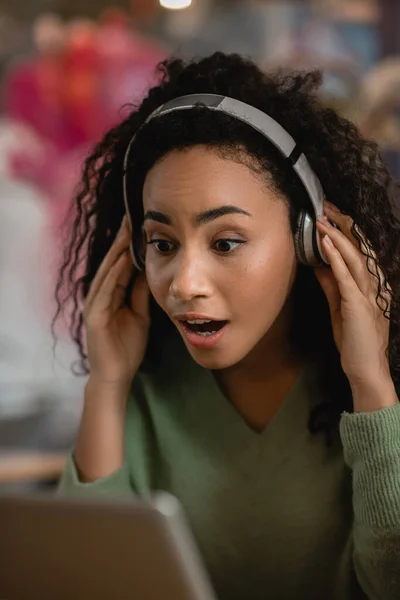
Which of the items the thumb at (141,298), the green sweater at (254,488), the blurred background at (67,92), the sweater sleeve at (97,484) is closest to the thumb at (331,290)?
the green sweater at (254,488)

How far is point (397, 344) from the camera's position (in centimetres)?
93

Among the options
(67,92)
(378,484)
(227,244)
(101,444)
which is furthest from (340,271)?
(67,92)

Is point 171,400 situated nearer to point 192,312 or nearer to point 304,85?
point 192,312

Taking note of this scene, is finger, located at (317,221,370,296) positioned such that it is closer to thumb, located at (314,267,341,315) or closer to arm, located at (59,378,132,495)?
thumb, located at (314,267,341,315)

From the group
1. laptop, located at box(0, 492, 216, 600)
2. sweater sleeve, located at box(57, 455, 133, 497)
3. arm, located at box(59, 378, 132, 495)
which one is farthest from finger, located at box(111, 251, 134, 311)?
laptop, located at box(0, 492, 216, 600)

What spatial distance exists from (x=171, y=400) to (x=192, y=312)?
238 millimetres

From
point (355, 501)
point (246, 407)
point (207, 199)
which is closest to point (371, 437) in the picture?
point (355, 501)

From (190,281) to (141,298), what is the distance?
20 cm

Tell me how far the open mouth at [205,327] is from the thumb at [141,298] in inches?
6.0

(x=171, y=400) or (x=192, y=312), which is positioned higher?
(x=192, y=312)

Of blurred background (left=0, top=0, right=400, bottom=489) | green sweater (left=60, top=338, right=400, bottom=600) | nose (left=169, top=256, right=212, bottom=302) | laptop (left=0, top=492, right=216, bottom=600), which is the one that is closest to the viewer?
laptop (left=0, top=492, right=216, bottom=600)

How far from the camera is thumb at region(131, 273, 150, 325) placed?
1.06 metres

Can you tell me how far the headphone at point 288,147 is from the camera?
89cm

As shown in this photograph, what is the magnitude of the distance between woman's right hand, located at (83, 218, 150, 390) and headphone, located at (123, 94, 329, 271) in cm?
19
